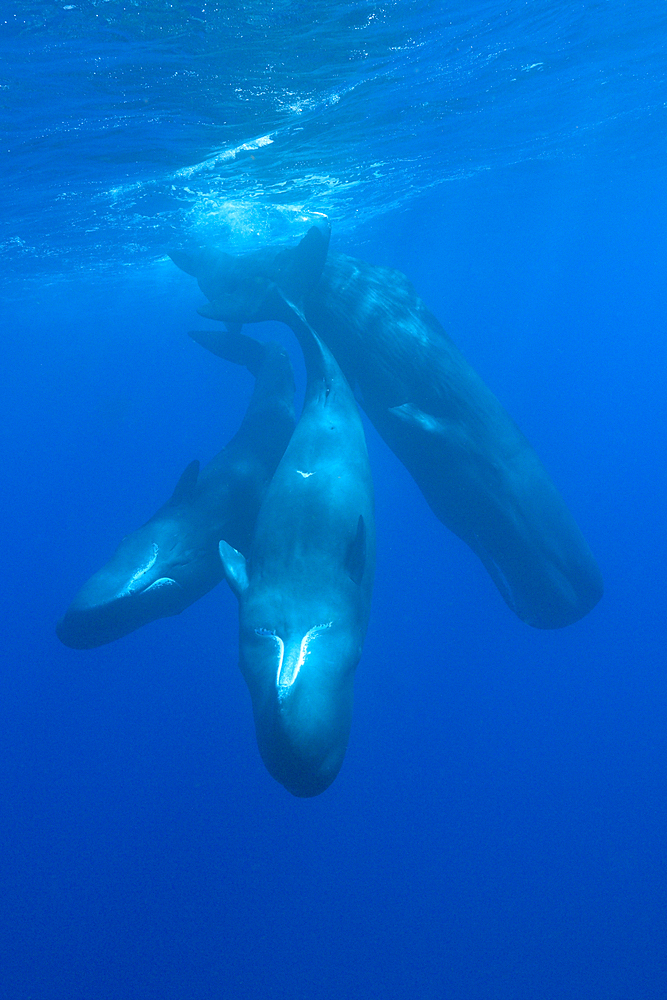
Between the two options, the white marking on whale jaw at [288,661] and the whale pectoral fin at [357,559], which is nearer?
the white marking on whale jaw at [288,661]

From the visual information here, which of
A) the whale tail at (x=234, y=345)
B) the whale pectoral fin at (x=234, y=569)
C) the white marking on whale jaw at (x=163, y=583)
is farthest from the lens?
the whale tail at (x=234, y=345)

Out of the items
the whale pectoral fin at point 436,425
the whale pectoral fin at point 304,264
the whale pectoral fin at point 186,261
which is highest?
the whale pectoral fin at point 186,261

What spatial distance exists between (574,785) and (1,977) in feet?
56.1

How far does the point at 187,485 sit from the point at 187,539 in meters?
0.78

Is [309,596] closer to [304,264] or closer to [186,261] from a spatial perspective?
[304,264]

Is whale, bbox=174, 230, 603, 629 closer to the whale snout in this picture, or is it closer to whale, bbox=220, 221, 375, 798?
whale, bbox=220, 221, 375, 798

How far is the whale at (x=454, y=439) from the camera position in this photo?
7.84 m

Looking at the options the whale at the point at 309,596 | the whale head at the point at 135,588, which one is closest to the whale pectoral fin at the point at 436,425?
the whale at the point at 309,596

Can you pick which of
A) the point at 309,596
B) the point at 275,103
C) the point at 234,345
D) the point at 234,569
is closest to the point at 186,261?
the point at 234,345

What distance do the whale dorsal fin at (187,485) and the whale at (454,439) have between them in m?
2.62

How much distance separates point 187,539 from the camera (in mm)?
7441

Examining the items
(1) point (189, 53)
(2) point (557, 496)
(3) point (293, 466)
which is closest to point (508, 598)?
(2) point (557, 496)

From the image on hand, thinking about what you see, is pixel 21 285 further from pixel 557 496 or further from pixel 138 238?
pixel 557 496

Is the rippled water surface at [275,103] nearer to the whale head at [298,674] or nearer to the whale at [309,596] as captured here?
the whale at [309,596]
